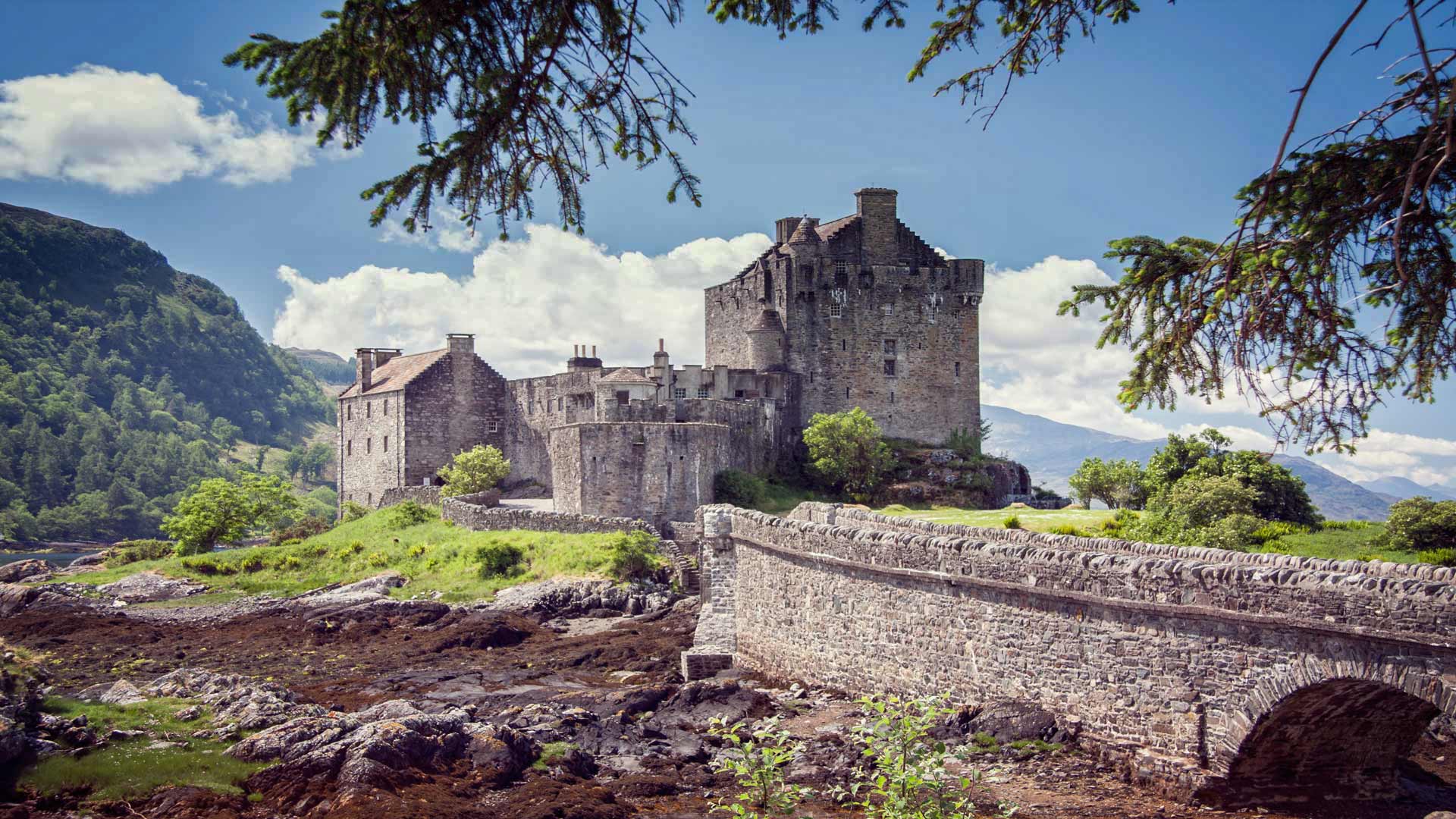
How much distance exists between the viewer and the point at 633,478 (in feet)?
129

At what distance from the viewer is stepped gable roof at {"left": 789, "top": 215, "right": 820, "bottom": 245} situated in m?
53.0

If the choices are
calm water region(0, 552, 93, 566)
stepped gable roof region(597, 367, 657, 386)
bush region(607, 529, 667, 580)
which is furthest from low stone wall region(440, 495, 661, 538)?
calm water region(0, 552, 93, 566)

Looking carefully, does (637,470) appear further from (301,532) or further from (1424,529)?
(1424,529)

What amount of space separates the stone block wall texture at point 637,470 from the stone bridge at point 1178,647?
854 inches

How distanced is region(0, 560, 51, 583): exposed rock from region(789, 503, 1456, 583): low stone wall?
31859 millimetres

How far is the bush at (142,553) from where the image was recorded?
4603 centimetres

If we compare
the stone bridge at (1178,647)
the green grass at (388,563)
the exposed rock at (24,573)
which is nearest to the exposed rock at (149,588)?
the green grass at (388,563)

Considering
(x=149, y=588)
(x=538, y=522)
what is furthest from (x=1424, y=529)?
(x=149, y=588)

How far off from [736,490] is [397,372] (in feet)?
81.0

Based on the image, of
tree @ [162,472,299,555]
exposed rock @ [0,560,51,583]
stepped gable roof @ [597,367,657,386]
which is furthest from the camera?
stepped gable roof @ [597,367,657,386]

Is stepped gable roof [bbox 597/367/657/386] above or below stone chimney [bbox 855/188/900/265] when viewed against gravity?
below

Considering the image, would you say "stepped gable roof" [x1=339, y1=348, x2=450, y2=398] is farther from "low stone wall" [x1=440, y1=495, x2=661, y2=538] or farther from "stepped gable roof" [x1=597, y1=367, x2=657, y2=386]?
"low stone wall" [x1=440, y1=495, x2=661, y2=538]

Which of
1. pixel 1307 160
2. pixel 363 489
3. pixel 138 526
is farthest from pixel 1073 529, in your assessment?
pixel 138 526

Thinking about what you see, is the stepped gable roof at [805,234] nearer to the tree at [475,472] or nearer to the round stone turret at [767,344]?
the round stone turret at [767,344]
